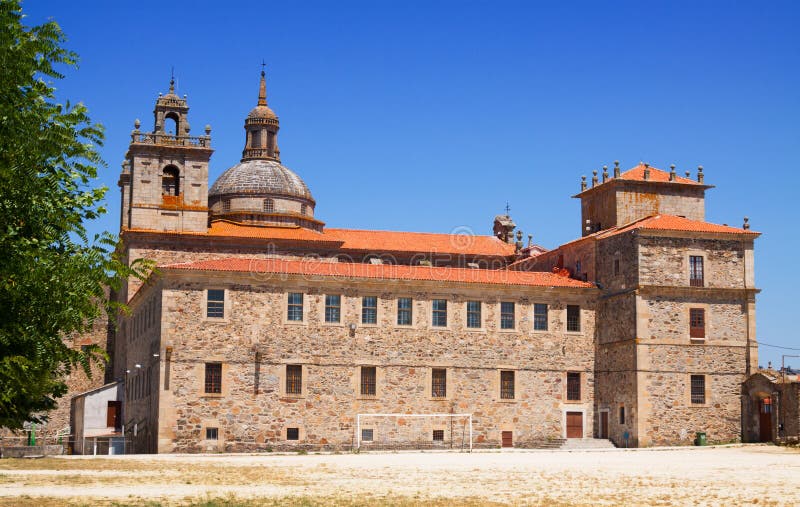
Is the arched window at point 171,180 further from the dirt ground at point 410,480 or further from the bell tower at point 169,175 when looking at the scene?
the dirt ground at point 410,480

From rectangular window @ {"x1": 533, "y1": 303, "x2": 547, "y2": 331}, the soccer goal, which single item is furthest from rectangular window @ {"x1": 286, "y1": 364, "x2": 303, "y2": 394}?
rectangular window @ {"x1": 533, "y1": 303, "x2": 547, "y2": 331}

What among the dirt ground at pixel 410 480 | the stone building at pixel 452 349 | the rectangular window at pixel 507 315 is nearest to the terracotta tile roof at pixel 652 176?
the stone building at pixel 452 349

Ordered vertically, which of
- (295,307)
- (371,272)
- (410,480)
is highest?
(371,272)

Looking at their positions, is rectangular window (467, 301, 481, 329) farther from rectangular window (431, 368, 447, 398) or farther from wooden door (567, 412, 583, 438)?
wooden door (567, 412, 583, 438)

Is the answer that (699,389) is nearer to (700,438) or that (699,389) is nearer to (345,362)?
(700,438)

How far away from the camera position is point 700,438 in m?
48.4

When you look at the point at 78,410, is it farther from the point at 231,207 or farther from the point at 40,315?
the point at 40,315

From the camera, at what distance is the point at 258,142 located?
7400 cm

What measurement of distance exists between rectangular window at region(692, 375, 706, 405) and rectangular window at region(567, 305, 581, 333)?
5948mm

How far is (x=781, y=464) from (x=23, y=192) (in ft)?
93.0

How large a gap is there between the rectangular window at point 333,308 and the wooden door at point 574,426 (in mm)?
11970

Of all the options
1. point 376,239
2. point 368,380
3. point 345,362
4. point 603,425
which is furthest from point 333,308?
point 376,239

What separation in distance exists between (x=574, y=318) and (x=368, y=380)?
35.1ft

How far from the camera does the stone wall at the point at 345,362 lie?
4647cm
